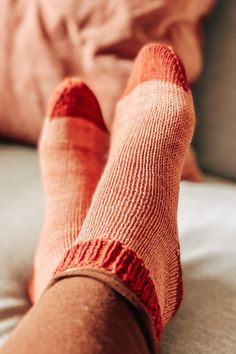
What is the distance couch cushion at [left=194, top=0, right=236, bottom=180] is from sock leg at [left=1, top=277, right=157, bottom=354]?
527mm

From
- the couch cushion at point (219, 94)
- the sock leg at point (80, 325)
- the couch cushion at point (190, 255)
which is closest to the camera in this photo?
the sock leg at point (80, 325)

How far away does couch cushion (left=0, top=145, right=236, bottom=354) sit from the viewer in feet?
1.92

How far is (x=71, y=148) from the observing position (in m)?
0.82

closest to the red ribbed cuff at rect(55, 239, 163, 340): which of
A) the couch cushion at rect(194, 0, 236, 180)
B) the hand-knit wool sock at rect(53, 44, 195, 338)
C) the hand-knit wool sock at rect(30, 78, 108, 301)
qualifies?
the hand-knit wool sock at rect(53, 44, 195, 338)

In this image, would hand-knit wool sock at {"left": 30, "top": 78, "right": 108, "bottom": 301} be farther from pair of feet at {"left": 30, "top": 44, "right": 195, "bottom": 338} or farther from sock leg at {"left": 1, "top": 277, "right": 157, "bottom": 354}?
sock leg at {"left": 1, "top": 277, "right": 157, "bottom": 354}

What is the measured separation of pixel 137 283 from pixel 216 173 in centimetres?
53

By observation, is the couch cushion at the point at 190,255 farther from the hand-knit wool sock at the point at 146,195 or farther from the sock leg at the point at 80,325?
the sock leg at the point at 80,325

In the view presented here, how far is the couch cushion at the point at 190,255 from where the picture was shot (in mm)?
584

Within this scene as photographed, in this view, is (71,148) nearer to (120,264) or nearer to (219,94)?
(219,94)

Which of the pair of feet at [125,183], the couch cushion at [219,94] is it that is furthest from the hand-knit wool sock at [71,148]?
the couch cushion at [219,94]

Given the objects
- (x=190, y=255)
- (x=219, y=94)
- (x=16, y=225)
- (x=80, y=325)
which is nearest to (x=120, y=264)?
(x=80, y=325)

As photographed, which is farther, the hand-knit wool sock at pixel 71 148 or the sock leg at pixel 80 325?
the hand-knit wool sock at pixel 71 148

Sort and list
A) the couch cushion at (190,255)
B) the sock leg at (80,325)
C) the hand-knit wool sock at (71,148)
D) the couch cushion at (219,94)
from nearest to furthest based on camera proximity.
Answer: the sock leg at (80,325) < the couch cushion at (190,255) < the hand-knit wool sock at (71,148) < the couch cushion at (219,94)

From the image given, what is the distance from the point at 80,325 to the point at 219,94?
23.2 inches
